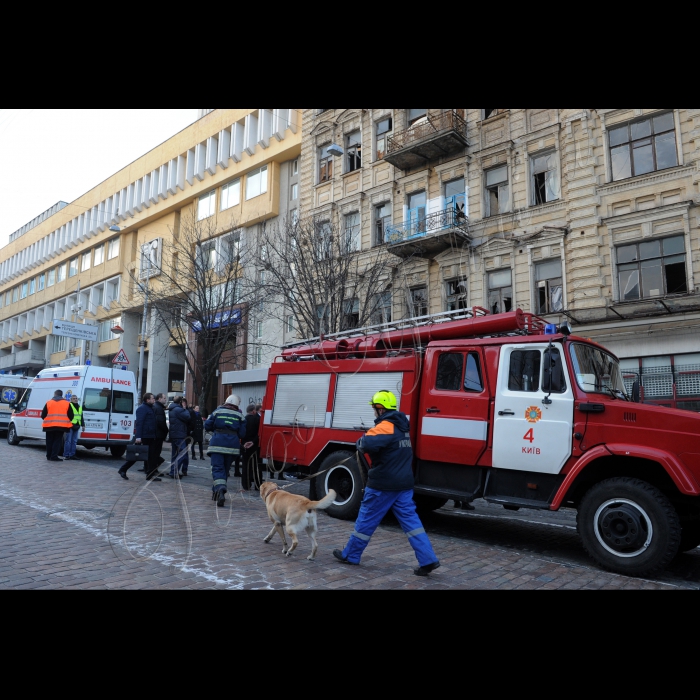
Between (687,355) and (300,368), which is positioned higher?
(687,355)

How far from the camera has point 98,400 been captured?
675 inches

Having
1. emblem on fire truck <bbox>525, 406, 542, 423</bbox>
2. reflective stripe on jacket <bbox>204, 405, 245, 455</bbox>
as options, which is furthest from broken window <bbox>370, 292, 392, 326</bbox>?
emblem on fire truck <bbox>525, 406, 542, 423</bbox>

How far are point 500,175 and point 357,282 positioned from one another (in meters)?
6.90

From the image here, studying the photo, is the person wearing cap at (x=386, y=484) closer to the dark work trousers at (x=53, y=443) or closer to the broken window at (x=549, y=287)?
the dark work trousers at (x=53, y=443)

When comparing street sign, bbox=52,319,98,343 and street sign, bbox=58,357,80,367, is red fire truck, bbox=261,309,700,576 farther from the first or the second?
street sign, bbox=58,357,80,367

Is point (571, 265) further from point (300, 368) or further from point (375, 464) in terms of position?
point (375, 464)

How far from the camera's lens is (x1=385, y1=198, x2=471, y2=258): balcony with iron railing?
2216 centimetres

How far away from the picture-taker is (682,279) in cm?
1712

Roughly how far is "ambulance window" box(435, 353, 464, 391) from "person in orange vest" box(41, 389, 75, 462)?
11087 millimetres

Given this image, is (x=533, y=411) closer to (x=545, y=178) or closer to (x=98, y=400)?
(x=98, y=400)

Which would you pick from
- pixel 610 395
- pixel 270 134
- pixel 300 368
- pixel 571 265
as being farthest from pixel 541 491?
pixel 270 134

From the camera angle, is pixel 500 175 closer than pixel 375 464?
No

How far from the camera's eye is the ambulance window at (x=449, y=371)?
7992 millimetres

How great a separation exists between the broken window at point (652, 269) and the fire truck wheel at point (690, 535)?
12.1 m
